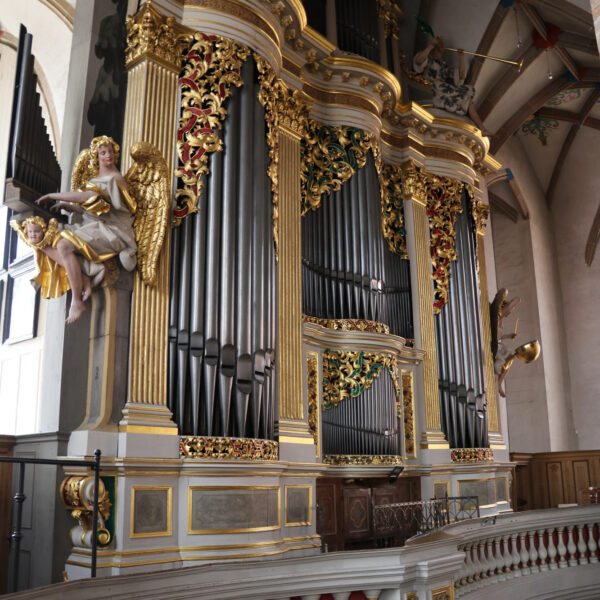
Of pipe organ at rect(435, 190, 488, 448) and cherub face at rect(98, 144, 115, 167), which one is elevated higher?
cherub face at rect(98, 144, 115, 167)

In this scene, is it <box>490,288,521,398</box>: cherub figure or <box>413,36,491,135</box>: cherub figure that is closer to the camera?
<box>413,36,491,135</box>: cherub figure

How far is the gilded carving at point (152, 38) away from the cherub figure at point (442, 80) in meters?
5.04

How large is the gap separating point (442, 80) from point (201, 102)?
17.5ft

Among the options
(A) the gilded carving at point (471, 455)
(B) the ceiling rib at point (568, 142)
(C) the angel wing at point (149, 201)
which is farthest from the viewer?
(B) the ceiling rib at point (568, 142)

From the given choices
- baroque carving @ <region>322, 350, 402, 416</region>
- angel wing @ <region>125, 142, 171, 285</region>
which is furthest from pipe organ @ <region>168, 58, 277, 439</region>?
baroque carving @ <region>322, 350, 402, 416</region>

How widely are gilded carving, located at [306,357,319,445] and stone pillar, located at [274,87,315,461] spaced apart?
0.24m

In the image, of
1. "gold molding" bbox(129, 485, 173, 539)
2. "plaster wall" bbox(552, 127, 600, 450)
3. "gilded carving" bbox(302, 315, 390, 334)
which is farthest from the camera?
"plaster wall" bbox(552, 127, 600, 450)

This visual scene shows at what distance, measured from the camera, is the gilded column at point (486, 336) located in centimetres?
1034

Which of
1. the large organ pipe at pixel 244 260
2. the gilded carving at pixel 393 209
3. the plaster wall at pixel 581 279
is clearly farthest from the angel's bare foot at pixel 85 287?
the plaster wall at pixel 581 279

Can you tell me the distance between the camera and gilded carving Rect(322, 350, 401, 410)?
7566 millimetres

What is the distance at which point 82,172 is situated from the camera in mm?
5930

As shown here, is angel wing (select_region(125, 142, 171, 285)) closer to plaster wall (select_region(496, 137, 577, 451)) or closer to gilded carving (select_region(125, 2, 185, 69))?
gilded carving (select_region(125, 2, 185, 69))

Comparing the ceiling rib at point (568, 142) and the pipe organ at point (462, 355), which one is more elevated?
the ceiling rib at point (568, 142)

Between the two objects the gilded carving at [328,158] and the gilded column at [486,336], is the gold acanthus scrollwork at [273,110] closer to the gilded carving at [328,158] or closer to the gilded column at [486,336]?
the gilded carving at [328,158]
